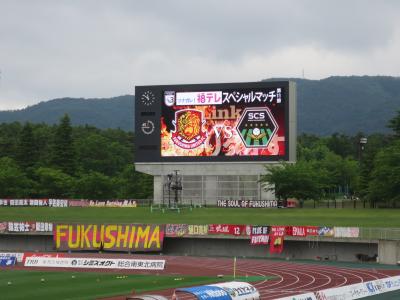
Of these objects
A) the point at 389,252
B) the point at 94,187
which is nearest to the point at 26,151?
the point at 94,187

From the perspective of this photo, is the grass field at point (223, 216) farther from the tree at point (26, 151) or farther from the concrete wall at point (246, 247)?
the tree at point (26, 151)

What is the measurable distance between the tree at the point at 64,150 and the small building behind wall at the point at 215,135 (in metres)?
39.7

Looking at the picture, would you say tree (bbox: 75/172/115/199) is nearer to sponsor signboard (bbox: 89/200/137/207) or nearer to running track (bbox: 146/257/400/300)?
sponsor signboard (bbox: 89/200/137/207)

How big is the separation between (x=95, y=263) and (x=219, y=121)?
46.2 metres

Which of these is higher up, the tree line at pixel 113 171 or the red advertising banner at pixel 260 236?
the tree line at pixel 113 171

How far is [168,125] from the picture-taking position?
10106cm

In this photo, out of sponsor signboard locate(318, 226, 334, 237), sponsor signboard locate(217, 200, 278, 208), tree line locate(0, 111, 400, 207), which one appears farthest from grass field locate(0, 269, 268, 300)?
sponsor signboard locate(217, 200, 278, 208)

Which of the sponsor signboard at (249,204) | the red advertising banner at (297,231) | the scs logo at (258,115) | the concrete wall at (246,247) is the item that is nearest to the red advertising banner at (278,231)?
the red advertising banner at (297,231)

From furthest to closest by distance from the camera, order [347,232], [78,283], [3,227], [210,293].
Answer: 1. [3,227]
2. [347,232]
3. [78,283]
4. [210,293]

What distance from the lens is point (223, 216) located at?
91.2m

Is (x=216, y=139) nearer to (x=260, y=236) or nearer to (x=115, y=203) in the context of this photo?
(x=115, y=203)

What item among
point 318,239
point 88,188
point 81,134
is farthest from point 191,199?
point 81,134

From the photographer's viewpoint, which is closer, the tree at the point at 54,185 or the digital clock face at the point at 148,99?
the digital clock face at the point at 148,99

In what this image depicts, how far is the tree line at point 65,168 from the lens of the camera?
127688mm
